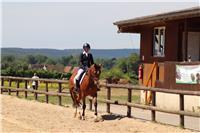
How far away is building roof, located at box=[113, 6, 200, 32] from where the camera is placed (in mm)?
19791

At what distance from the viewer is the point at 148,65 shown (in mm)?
24938

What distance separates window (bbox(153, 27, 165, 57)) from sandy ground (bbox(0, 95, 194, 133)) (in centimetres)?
731

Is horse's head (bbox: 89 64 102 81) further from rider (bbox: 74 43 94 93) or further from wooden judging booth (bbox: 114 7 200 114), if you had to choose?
wooden judging booth (bbox: 114 7 200 114)

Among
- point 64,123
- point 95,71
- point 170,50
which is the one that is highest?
point 170,50

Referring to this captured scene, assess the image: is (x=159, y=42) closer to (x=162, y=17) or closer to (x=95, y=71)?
(x=162, y=17)

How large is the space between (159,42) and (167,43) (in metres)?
1.08

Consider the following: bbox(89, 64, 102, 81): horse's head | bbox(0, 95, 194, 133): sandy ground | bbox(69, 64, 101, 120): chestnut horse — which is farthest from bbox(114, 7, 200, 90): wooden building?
bbox(89, 64, 102, 81): horse's head

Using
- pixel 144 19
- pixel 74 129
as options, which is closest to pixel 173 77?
pixel 144 19

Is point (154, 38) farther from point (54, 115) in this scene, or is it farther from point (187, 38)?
point (54, 115)

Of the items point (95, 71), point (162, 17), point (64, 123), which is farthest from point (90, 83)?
point (162, 17)

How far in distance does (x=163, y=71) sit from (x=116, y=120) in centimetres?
765

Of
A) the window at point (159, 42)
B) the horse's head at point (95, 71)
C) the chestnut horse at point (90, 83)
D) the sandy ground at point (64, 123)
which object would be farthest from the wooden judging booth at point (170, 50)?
the horse's head at point (95, 71)

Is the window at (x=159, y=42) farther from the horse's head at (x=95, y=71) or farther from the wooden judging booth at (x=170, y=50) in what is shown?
the horse's head at (x=95, y=71)

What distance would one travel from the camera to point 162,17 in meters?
21.6
